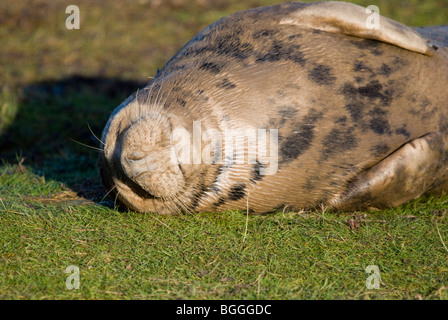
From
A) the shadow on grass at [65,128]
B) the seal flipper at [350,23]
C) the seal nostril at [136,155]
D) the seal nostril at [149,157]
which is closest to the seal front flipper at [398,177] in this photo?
the seal flipper at [350,23]

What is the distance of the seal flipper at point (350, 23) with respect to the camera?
4.28 m

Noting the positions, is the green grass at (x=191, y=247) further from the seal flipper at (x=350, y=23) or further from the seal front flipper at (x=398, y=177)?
the seal flipper at (x=350, y=23)

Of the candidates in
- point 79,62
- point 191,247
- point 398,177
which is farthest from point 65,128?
point 398,177

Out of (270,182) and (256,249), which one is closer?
(256,249)

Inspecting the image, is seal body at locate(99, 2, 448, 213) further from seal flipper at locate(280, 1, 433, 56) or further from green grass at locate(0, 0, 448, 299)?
green grass at locate(0, 0, 448, 299)

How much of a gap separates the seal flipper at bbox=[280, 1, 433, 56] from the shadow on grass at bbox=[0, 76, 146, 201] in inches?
78.1

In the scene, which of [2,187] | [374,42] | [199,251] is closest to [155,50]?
[2,187]

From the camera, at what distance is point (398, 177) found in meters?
4.06

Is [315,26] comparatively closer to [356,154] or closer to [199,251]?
[356,154]

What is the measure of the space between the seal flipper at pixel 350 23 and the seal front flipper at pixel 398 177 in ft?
2.39

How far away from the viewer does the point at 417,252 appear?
3.67 metres

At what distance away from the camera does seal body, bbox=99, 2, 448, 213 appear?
3803 mm

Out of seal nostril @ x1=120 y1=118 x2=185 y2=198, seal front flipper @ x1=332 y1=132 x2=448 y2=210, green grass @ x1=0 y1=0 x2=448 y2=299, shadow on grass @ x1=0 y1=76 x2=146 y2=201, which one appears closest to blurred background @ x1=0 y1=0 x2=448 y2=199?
shadow on grass @ x1=0 y1=76 x2=146 y2=201
